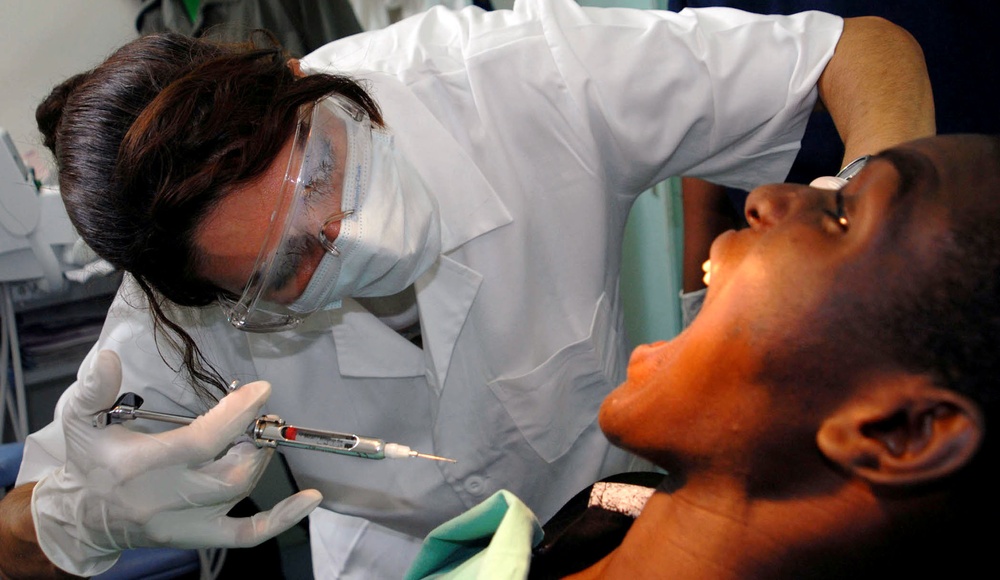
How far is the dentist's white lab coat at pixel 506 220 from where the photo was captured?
1223 mm

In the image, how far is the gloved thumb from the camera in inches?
39.1

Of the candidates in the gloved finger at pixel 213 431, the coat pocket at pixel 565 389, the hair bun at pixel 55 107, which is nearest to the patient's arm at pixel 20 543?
the gloved finger at pixel 213 431

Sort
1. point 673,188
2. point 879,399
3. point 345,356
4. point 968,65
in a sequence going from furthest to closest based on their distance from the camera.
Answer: point 673,188
point 968,65
point 345,356
point 879,399

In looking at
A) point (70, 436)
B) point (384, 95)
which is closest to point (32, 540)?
point (70, 436)

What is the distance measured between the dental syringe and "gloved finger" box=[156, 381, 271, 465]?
24 mm

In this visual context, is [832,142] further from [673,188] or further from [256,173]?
[256,173]

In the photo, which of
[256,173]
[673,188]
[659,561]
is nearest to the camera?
[659,561]

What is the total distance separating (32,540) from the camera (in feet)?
3.86

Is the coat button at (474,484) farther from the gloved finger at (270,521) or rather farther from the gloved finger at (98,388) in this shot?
the gloved finger at (98,388)

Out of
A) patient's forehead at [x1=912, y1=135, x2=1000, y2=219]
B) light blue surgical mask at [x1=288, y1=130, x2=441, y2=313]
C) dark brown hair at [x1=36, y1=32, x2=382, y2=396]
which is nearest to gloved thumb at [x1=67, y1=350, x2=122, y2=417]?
dark brown hair at [x1=36, y1=32, x2=382, y2=396]

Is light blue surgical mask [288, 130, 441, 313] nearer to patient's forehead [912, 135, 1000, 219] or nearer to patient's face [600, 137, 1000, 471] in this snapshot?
patient's face [600, 137, 1000, 471]

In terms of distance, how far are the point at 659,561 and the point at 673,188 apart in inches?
55.7

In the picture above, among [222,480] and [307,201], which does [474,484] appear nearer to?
[222,480]

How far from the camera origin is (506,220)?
1271 mm
